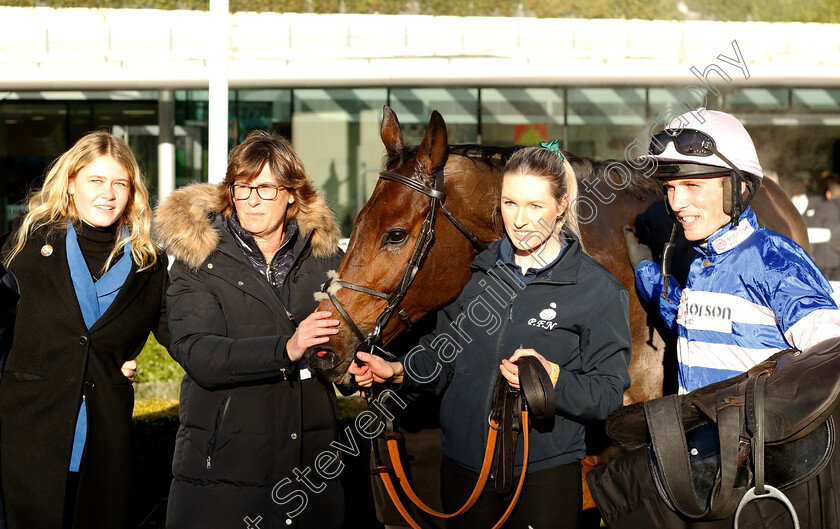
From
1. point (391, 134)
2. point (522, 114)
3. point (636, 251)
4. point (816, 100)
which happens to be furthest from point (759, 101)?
point (391, 134)

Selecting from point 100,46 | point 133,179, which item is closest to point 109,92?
point 100,46

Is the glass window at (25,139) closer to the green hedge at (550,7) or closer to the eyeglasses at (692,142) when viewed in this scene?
the green hedge at (550,7)

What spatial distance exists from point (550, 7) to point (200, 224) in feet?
42.5

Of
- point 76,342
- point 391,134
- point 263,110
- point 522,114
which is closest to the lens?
point 76,342

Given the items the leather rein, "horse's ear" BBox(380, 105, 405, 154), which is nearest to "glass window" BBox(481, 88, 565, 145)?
"horse's ear" BBox(380, 105, 405, 154)

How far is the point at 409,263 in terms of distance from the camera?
2.71 m

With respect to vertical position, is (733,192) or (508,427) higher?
(733,192)

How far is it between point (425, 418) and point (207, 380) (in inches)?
39.3

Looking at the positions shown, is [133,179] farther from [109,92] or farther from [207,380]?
[109,92]

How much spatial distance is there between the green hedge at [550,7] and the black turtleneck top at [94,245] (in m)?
12.1

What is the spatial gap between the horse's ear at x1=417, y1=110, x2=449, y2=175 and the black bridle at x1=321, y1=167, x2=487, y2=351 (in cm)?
3

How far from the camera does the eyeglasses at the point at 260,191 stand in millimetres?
2629

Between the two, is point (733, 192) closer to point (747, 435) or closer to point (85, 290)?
point (747, 435)

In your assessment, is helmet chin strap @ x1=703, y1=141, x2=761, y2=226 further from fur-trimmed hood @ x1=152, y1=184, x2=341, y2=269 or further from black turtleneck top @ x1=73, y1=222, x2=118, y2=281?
black turtleneck top @ x1=73, y1=222, x2=118, y2=281
